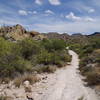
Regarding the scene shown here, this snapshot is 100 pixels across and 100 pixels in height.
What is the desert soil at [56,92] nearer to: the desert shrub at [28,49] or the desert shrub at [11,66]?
the desert shrub at [11,66]

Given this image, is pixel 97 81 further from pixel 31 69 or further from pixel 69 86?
pixel 31 69

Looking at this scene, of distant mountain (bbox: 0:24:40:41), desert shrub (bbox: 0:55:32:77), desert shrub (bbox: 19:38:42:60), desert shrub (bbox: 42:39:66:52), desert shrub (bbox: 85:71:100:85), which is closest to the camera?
desert shrub (bbox: 85:71:100:85)

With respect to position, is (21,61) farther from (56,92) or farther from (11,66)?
(56,92)

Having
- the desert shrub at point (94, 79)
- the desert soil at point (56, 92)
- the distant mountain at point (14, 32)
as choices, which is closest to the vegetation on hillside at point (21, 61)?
the desert soil at point (56, 92)

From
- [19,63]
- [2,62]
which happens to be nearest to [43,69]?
[19,63]

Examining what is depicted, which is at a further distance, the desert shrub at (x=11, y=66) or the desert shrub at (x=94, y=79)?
the desert shrub at (x=11, y=66)

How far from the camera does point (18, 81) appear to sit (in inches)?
575

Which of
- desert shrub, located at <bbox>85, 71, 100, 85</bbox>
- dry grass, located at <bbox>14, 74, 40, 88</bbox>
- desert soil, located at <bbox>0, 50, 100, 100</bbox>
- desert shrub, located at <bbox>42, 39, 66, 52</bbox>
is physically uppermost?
desert shrub, located at <bbox>42, 39, 66, 52</bbox>

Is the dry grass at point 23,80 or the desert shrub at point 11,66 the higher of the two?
the desert shrub at point 11,66

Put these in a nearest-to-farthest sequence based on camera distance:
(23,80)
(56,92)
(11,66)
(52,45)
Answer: (56,92) < (23,80) < (11,66) < (52,45)

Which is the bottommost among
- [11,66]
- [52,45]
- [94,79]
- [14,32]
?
[94,79]

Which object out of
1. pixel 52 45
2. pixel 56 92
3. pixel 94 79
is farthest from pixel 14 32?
pixel 56 92

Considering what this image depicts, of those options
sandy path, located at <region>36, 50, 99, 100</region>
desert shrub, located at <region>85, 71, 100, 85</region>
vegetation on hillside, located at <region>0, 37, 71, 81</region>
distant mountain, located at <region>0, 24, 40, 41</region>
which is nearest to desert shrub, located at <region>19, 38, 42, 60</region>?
vegetation on hillside, located at <region>0, 37, 71, 81</region>

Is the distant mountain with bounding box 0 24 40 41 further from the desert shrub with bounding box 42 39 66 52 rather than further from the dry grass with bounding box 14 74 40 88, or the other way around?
the dry grass with bounding box 14 74 40 88
